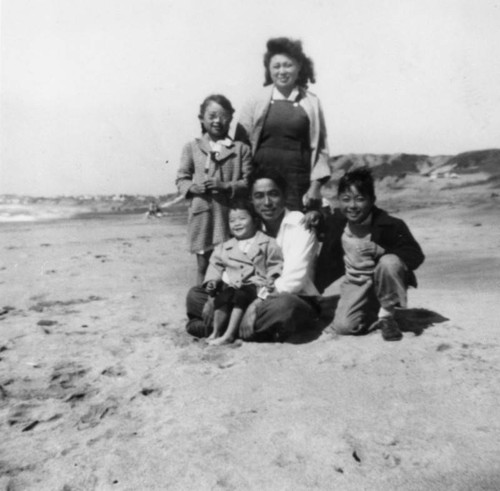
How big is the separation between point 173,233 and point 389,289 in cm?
793

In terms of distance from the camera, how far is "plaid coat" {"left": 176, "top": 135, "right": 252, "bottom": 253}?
3.55 meters

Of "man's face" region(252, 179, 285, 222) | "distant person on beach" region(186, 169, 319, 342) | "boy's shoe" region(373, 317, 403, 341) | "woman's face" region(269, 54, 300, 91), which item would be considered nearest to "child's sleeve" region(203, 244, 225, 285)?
"distant person on beach" region(186, 169, 319, 342)

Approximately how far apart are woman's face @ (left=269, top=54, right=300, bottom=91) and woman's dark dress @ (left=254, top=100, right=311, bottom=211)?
0.13 metres

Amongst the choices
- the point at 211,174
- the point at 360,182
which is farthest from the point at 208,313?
the point at 360,182

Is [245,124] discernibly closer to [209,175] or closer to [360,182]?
[209,175]

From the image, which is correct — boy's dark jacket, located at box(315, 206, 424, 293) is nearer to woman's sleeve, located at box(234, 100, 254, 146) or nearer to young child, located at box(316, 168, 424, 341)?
young child, located at box(316, 168, 424, 341)

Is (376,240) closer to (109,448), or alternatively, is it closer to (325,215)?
(325,215)

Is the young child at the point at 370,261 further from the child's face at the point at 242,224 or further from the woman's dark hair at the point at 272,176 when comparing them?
the child's face at the point at 242,224

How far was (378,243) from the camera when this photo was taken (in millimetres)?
3148

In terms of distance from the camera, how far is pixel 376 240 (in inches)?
124

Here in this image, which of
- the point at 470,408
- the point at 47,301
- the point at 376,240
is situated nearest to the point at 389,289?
the point at 376,240

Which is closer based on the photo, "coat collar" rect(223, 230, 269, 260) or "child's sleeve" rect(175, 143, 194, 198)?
"coat collar" rect(223, 230, 269, 260)

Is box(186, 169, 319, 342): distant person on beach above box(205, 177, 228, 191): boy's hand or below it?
below

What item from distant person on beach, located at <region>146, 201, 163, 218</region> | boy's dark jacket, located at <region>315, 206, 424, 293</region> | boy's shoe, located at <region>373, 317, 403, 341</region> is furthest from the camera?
distant person on beach, located at <region>146, 201, 163, 218</region>
